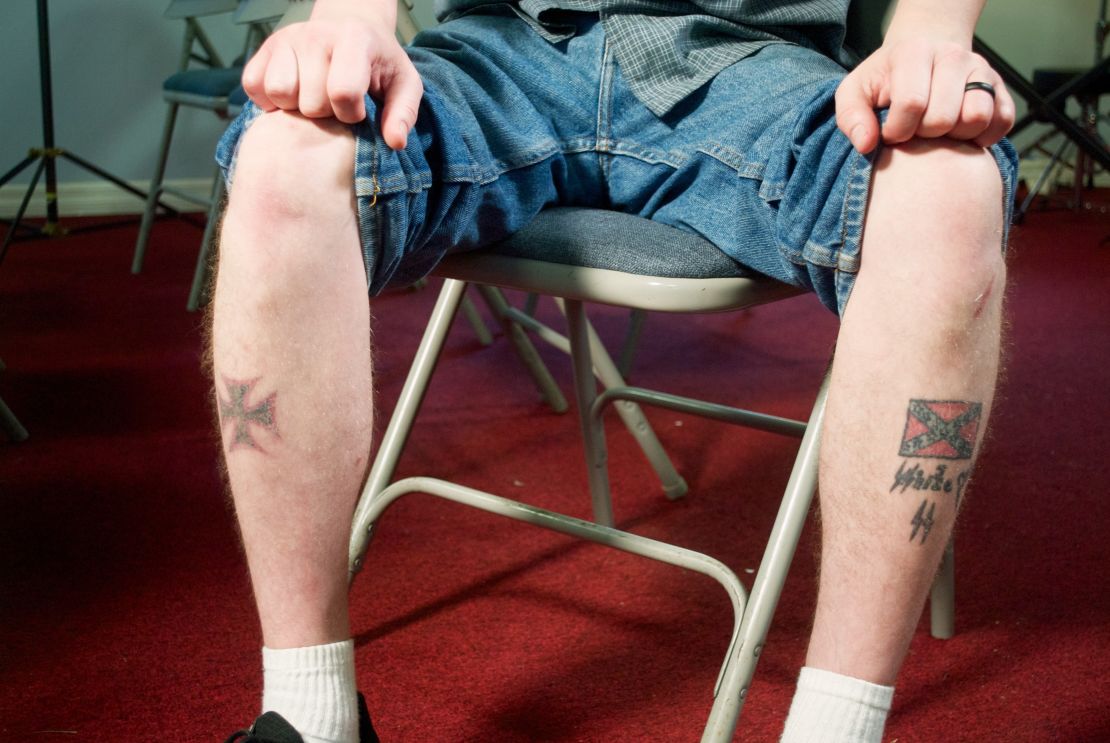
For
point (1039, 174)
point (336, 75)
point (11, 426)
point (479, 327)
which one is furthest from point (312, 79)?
point (1039, 174)

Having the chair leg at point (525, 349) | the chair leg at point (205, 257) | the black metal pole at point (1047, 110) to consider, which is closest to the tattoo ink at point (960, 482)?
the chair leg at point (525, 349)

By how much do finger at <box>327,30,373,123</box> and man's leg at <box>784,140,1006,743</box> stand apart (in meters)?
0.27

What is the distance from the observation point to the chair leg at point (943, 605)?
93cm

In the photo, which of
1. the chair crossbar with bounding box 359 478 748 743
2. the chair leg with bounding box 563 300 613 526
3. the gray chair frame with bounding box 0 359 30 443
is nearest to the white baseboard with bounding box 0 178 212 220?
the gray chair frame with bounding box 0 359 30 443

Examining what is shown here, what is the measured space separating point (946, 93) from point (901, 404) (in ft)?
0.50

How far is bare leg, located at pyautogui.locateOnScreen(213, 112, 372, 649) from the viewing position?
1.81 ft

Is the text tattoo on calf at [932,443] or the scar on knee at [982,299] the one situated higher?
the scar on knee at [982,299]

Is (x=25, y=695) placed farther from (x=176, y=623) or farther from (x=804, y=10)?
(x=804, y=10)

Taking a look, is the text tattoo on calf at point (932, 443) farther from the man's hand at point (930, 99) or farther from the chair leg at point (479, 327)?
the chair leg at point (479, 327)

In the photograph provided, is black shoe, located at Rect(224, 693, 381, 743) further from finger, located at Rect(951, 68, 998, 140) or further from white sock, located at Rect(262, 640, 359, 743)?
finger, located at Rect(951, 68, 998, 140)

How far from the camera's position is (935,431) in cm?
53

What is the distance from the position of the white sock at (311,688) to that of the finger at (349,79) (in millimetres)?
304

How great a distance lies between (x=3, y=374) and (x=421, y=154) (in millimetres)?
1456

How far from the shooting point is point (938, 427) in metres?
0.53
